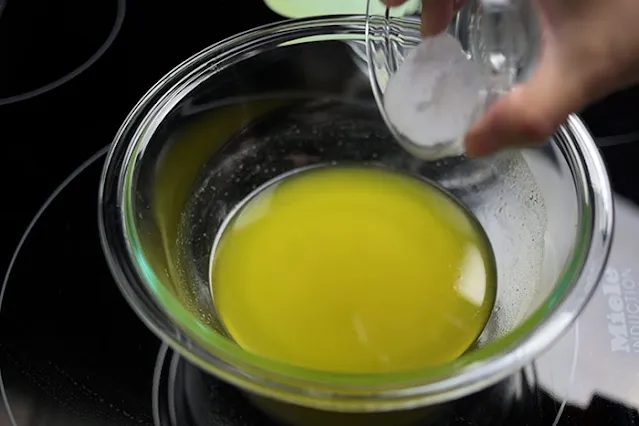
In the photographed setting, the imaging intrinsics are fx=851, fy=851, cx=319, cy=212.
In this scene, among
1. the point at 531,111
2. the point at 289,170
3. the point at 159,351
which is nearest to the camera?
the point at 531,111

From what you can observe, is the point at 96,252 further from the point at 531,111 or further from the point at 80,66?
the point at 531,111

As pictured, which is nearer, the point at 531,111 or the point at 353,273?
the point at 531,111

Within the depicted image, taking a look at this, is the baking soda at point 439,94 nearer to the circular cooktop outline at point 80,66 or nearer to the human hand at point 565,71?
the human hand at point 565,71

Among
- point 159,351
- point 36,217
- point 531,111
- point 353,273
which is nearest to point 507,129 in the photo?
point 531,111

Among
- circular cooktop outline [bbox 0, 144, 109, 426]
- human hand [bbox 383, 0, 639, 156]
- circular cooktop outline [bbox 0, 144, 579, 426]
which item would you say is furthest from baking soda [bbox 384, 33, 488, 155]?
circular cooktop outline [bbox 0, 144, 109, 426]

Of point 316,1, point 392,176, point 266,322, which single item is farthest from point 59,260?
point 316,1

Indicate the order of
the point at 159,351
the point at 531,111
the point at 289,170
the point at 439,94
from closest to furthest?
the point at 531,111 → the point at 439,94 → the point at 159,351 → the point at 289,170

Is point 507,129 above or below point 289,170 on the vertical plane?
above

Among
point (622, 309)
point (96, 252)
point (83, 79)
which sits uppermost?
point (83, 79)
